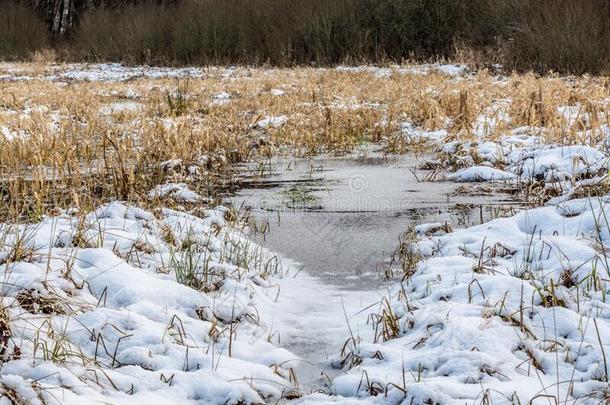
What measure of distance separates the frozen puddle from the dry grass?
21.8 inches

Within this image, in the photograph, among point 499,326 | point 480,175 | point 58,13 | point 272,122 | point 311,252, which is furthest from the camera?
point 58,13

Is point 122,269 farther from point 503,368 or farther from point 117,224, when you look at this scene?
point 503,368

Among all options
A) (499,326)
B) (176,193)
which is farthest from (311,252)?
(499,326)

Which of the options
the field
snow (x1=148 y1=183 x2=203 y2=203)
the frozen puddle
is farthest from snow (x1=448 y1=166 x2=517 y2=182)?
snow (x1=148 y1=183 x2=203 y2=203)

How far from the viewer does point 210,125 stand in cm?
758

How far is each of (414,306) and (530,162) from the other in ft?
9.51

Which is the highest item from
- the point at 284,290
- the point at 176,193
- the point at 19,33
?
the point at 19,33

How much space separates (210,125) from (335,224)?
353 cm

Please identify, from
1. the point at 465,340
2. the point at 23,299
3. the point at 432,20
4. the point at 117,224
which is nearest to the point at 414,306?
the point at 465,340

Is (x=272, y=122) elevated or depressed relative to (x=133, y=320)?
elevated

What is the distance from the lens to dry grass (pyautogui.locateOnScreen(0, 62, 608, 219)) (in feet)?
16.5

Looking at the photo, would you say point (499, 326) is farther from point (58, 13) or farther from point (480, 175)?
point (58, 13)

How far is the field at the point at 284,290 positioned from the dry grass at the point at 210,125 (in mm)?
60

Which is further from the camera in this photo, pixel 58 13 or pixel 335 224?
pixel 58 13
